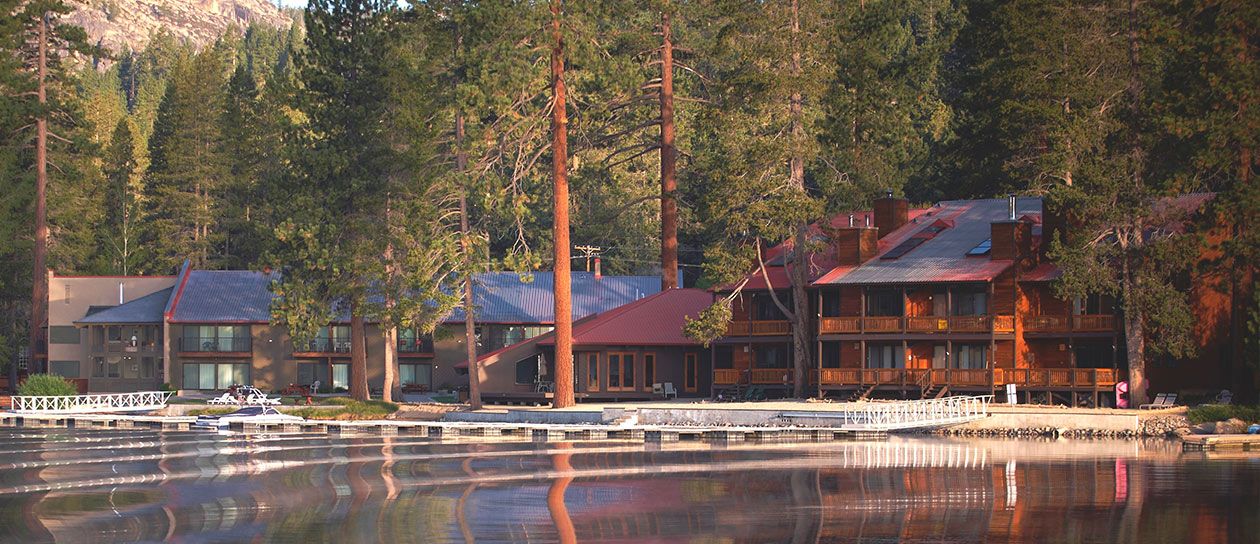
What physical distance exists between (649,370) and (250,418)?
1878cm

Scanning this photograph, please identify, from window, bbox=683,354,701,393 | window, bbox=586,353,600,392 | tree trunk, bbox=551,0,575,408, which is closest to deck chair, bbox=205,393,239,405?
window, bbox=586,353,600,392

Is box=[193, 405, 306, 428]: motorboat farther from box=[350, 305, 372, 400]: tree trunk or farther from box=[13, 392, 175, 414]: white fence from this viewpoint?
box=[350, 305, 372, 400]: tree trunk

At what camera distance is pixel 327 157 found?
258ft

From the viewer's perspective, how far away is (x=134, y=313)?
95062 mm

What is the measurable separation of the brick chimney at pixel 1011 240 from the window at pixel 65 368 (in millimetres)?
55776

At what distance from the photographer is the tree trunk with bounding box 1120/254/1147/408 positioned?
198 feet

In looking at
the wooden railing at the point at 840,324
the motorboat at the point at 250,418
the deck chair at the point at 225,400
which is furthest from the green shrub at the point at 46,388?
the wooden railing at the point at 840,324

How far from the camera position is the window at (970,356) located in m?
66.1

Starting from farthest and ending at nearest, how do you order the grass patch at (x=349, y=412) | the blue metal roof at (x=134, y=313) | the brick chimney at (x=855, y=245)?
the blue metal roof at (x=134, y=313) → the grass patch at (x=349, y=412) → the brick chimney at (x=855, y=245)

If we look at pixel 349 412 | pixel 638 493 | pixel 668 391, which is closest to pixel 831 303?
pixel 668 391

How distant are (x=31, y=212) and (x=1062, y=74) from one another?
6248cm

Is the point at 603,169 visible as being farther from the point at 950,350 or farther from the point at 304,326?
the point at 950,350

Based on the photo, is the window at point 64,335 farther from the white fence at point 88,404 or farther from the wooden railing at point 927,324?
the wooden railing at point 927,324

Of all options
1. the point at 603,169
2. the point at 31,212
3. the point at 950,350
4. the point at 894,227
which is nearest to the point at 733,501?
the point at 950,350
